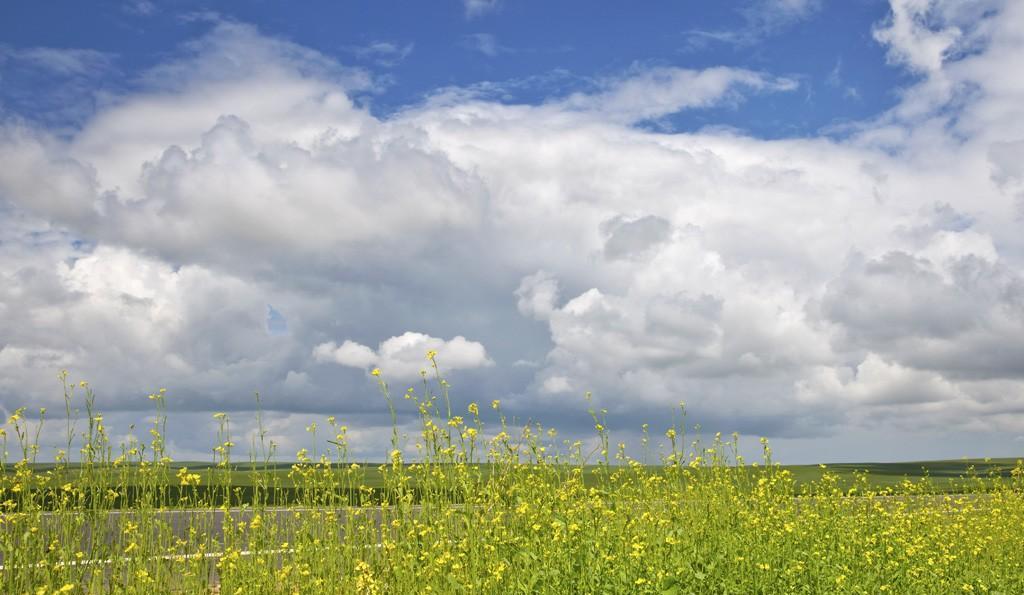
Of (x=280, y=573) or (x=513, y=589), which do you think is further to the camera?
(x=280, y=573)

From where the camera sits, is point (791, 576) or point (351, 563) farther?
point (351, 563)

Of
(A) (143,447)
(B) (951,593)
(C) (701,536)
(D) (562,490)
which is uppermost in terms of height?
(A) (143,447)

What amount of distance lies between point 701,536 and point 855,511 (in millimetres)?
4102

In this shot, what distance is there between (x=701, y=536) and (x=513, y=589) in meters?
2.91

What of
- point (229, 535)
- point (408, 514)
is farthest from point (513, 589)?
point (229, 535)

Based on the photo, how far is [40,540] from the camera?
758 cm

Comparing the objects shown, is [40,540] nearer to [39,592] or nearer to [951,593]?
[39,592]

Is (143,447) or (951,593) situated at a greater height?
(143,447)

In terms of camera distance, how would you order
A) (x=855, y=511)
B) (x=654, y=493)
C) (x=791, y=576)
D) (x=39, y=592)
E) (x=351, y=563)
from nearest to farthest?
(x=39, y=592) < (x=791, y=576) < (x=351, y=563) < (x=654, y=493) < (x=855, y=511)

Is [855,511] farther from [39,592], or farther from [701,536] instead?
[39,592]

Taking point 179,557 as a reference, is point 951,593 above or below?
below

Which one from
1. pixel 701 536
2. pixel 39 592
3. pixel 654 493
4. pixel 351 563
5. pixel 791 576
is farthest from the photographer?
pixel 654 493

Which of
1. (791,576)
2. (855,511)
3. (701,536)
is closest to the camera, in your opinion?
(791,576)

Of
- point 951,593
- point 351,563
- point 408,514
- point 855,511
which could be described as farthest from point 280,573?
point 855,511
